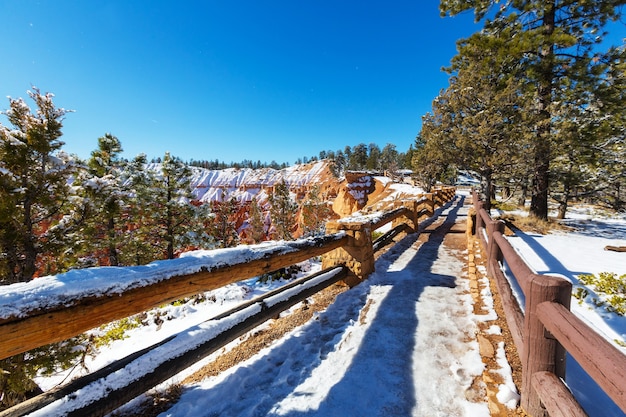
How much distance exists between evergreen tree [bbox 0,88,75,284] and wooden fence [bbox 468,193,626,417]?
9303 millimetres

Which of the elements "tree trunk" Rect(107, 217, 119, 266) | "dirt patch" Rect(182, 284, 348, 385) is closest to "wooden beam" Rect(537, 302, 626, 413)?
"dirt patch" Rect(182, 284, 348, 385)

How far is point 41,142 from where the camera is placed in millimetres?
6961

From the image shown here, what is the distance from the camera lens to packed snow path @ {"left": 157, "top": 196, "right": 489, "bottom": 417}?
2170mm

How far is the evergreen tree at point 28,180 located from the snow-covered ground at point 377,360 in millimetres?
3358

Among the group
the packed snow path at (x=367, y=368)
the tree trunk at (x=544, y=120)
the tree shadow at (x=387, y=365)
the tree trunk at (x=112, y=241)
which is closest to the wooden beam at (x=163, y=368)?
the packed snow path at (x=367, y=368)

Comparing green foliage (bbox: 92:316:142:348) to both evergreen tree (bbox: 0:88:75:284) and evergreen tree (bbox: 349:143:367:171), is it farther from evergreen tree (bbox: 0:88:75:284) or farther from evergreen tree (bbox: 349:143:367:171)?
evergreen tree (bbox: 349:143:367:171)

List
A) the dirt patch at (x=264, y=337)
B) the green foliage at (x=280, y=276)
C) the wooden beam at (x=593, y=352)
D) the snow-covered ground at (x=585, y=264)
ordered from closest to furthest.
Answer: the wooden beam at (x=593, y=352) → the snow-covered ground at (x=585, y=264) → the dirt patch at (x=264, y=337) → the green foliage at (x=280, y=276)

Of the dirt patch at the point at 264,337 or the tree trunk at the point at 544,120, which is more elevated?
the tree trunk at the point at 544,120

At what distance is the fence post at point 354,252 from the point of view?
4789 mm

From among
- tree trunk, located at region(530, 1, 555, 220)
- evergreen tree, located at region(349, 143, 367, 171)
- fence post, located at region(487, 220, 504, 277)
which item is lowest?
fence post, located at region(487, 220, 504, 277)

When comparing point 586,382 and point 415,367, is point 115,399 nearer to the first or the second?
point 415,367

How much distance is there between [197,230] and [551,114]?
1921 cm

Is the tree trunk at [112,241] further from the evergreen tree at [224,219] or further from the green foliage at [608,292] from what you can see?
the green foliage at [608,292]

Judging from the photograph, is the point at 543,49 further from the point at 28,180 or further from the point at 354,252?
the point at 28,180
